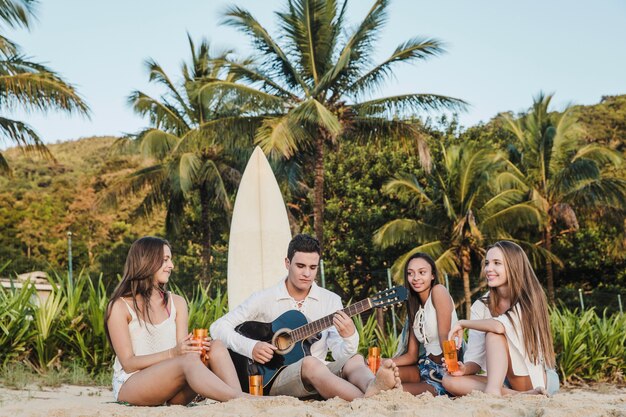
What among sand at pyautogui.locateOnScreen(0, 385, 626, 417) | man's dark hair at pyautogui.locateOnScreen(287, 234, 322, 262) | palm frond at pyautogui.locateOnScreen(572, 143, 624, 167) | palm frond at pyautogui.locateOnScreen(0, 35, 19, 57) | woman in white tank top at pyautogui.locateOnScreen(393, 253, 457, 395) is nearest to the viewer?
sand at pyautogui.locateOnScreen(0, 385, 626, 417)

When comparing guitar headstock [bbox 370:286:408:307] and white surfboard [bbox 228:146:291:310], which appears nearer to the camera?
guitar headstock [bbox 370:286:408:307]

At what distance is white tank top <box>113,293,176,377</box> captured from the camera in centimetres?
409

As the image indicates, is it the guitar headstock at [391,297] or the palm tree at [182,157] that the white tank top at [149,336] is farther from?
Answer: the palm tree at [182,157]

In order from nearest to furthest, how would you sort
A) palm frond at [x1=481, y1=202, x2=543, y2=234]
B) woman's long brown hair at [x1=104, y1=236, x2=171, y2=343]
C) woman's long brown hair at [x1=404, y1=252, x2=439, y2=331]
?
1. woman's long brown hair at [x1=104, y1=236, x2=171, y2=343]
2. woman's long brown hair at [x1=404, y1=252, x2=439, y2=331]
3. palm frond at [x1=481, y1=202, x2=543, y2=234]

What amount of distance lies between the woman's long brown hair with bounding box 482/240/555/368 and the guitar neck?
0.83 metres

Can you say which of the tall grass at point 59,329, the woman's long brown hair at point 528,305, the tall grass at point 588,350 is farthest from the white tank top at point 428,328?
the tall grass at point 588,350

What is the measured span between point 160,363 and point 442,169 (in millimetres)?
21636

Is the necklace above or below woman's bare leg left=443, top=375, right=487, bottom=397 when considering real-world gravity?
above

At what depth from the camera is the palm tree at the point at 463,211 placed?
20.6m

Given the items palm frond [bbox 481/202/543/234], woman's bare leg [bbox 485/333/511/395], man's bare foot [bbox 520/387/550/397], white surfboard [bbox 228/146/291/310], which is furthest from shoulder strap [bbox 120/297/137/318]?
palm frond [bbox 481/202/543/234]

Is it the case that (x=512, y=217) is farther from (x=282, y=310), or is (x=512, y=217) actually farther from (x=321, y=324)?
(x=321, y=324)

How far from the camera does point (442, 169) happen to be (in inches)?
975

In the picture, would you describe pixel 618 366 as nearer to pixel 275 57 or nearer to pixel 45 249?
pixel 275 57

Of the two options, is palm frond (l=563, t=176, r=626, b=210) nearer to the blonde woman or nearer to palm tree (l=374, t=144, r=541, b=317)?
palm tree (l=374, t=144, r=541, b=317)
